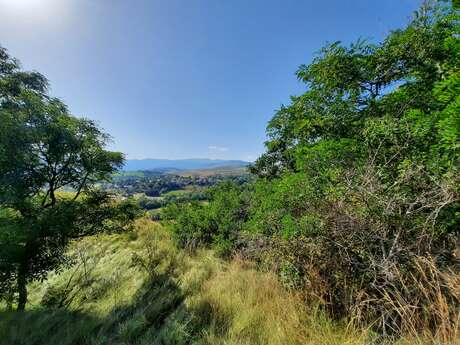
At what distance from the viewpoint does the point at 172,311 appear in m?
3.13

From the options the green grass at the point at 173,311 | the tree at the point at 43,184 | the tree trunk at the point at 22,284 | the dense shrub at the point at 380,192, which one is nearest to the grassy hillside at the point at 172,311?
the green grass at the point at 173,311

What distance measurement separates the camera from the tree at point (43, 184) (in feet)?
11.6

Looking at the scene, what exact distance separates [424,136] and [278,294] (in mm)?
2792

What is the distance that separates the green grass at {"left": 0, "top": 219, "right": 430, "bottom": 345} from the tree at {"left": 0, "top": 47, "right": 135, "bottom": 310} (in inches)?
40.6

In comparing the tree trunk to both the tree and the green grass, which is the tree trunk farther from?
the green grass

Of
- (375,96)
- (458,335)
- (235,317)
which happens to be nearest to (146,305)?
(235,317)

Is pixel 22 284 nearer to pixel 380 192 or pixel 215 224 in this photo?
pixel 215 224

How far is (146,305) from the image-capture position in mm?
3371

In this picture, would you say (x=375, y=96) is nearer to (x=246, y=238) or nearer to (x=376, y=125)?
(x=376, y=125)

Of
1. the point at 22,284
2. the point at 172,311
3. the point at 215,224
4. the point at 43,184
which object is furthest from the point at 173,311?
the point at 215,224

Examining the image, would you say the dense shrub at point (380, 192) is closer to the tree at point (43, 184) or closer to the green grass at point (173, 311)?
the green grass at point (173, 311)

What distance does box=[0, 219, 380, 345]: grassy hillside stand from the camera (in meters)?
2.23

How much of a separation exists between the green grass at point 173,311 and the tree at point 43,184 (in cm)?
103

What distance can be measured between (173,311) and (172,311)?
0.08ft
